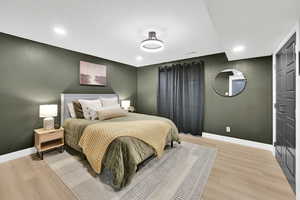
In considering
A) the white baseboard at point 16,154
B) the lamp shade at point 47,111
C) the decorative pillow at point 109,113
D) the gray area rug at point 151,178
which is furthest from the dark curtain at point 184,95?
the white baseboard at point 16,154

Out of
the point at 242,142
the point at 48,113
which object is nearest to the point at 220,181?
the point at 242,142

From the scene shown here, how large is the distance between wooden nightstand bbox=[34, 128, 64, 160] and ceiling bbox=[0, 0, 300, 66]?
181cm

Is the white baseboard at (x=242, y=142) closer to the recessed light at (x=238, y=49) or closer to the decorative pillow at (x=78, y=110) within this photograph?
the recessed light at (x=238, y=49)

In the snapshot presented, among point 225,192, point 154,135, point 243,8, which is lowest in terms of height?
point 225,192

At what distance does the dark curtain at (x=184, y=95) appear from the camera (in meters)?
3.69

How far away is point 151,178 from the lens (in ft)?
5.95

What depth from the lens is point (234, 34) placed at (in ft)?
6.31

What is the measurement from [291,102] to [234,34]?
1.24m

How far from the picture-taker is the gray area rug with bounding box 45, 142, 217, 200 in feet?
4.99

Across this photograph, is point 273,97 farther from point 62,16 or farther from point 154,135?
point 62,16

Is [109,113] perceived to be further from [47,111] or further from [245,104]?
[245,104]

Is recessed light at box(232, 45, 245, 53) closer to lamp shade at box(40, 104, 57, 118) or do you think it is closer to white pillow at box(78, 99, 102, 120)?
white pillow at box(78, 99, 102, 120)

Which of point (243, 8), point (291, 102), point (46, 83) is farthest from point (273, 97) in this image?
point (46, 83)

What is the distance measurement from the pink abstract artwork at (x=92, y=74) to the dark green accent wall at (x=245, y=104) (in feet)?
8.89
